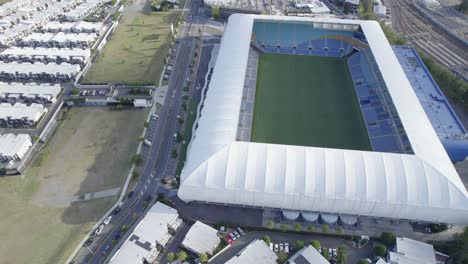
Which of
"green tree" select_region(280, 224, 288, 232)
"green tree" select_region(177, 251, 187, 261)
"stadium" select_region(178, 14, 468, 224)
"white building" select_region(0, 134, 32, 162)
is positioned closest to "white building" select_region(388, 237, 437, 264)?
"stadium" select_region(178, 14, 468, 224)

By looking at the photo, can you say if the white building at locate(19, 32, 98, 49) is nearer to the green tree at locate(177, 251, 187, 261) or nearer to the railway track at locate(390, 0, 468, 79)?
the green tree at locate(177, 251, 187, 261)

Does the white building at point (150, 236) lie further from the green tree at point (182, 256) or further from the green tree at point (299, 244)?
the green tree at point (299, 244)

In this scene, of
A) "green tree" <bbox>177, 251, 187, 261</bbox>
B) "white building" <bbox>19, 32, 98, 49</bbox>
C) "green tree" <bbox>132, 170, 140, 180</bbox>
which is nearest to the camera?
"green tree" <bbox>177, 251, 187, 261</bbox>

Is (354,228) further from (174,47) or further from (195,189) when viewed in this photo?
(174,47)

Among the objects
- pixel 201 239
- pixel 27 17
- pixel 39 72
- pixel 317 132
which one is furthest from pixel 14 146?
pixel 27 17

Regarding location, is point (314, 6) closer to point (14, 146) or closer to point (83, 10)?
point (83, 10)
